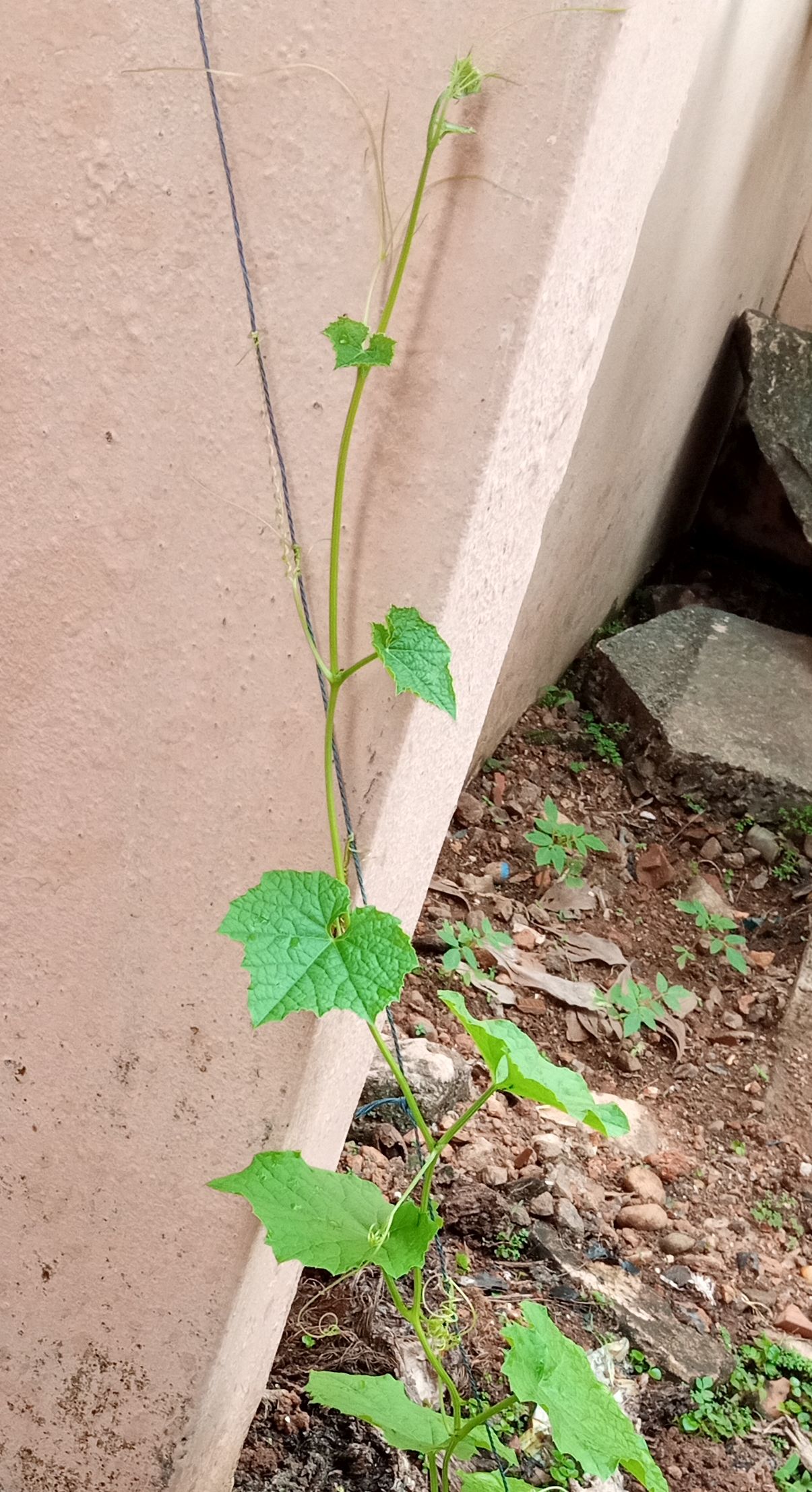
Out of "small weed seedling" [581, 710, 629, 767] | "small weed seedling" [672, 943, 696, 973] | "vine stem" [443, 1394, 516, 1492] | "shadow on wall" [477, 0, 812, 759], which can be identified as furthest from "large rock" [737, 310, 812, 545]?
"vine stem" [443, 1394, 516, 1492]

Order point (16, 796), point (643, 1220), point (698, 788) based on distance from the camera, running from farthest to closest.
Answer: point (698, 788), point (643, 1220), point (16, 796)

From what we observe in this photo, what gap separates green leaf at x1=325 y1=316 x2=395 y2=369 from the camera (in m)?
0.94

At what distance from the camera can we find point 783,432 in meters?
5.07

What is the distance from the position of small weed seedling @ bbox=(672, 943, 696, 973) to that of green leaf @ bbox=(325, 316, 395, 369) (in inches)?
106

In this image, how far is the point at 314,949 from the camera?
0.98m

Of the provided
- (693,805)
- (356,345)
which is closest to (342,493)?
(356,345)

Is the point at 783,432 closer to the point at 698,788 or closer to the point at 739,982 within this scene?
the point at 698,788

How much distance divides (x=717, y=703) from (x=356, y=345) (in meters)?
3.54

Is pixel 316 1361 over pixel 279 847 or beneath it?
beneath

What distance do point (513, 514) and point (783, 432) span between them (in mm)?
4374

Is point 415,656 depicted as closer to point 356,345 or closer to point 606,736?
point 356,345

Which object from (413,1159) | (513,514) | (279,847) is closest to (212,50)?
(513,514)

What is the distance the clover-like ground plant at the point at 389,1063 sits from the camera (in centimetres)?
94

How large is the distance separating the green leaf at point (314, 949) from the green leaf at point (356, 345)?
42 cm
